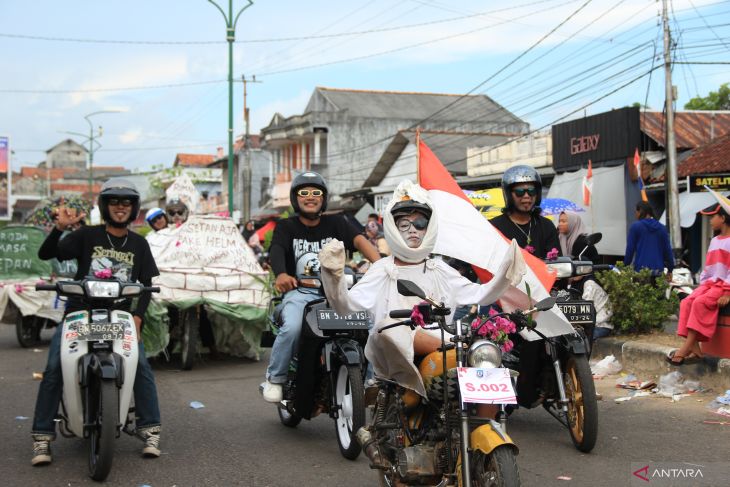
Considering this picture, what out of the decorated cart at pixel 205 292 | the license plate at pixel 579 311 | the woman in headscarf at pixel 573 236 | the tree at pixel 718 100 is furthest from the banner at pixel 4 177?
the license plate at pixel 579 311

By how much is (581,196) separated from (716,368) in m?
18.7

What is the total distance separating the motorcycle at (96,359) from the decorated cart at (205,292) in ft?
12.5

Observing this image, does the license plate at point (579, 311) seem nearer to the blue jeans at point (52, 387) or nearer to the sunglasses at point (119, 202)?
the blue jeans at point (52, 387)

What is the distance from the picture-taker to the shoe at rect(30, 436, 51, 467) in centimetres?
591

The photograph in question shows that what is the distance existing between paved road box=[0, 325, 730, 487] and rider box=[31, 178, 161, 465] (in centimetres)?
22

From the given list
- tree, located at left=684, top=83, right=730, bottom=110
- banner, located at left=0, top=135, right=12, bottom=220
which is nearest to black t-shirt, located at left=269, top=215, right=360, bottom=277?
tree, located at left=684, top=83, right=730, bottom=110

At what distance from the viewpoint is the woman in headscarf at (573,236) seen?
910cm

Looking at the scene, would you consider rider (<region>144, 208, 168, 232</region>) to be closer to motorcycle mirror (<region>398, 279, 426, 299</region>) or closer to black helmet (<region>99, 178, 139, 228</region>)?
black helmet (<region>99, 178, 139, 228</region>)

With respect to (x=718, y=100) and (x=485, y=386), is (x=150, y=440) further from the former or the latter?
(x=718, y=100)

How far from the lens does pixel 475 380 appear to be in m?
3.95

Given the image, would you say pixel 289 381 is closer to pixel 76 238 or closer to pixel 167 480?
pixel 167 480

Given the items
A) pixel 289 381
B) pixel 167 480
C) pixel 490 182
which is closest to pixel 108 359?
pixel 167 480

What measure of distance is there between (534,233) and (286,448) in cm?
254

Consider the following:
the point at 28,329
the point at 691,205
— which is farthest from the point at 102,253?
the point at 691,205
